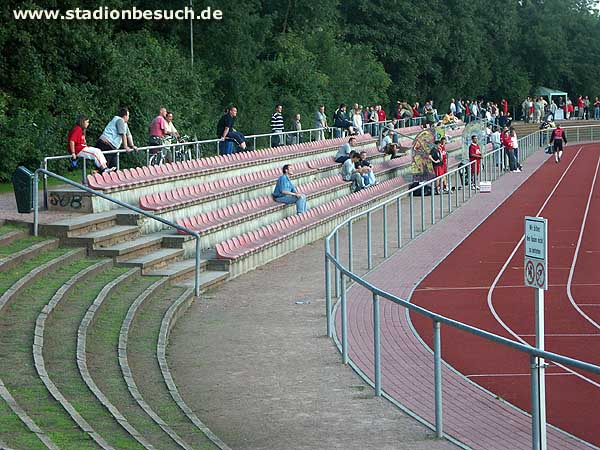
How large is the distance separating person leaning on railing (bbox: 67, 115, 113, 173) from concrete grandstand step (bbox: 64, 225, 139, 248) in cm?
218

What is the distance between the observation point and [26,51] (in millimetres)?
33719

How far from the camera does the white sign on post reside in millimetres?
10391

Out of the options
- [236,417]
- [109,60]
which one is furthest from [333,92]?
[236,417]

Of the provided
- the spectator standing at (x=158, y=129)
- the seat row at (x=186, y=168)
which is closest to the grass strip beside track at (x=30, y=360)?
the seat row at (x=186, y=168)

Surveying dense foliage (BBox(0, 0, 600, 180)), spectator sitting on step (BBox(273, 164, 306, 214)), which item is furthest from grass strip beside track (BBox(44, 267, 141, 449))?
dense foliage (BBox(0, 0, 600, 180))

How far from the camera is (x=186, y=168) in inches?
1017

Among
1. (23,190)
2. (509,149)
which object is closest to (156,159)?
(23,190)

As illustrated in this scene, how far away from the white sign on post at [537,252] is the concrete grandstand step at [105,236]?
942 cm

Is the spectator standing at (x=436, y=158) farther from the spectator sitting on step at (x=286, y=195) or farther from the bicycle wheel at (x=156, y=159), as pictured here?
the bicycle wheel at (x=156, y=159)

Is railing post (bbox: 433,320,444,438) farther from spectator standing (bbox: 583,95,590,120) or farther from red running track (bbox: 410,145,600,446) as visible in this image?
spectator standing (bbox: 583,95,590,120)

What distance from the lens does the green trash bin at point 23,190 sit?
1986cm

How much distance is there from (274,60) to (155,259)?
36.8 m

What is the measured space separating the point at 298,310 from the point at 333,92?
41.1m

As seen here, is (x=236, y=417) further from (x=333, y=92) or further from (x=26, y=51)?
(x=333, y=92)
